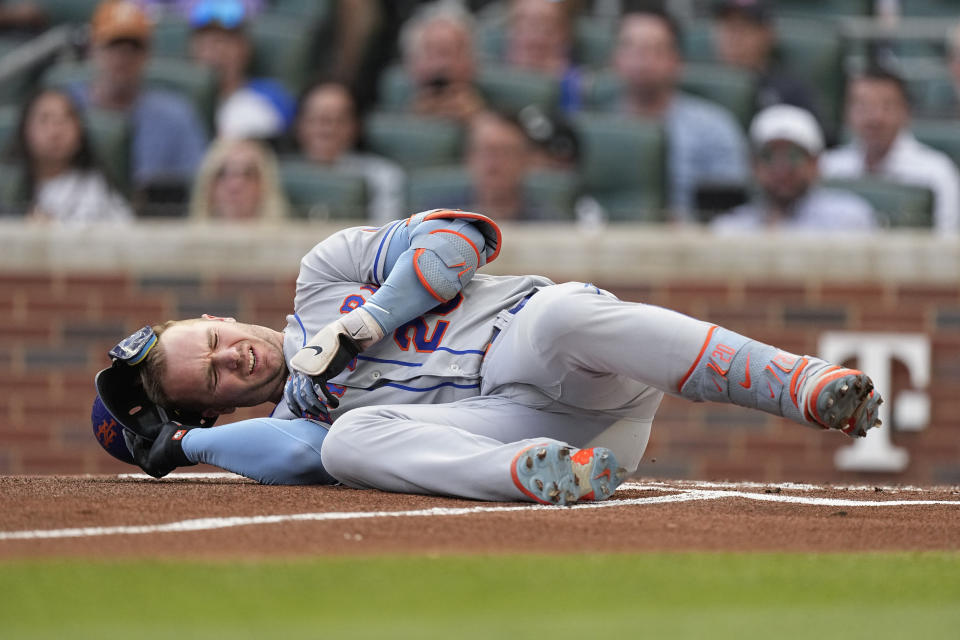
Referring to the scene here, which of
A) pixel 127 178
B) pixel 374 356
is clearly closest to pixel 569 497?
pixel 374 356

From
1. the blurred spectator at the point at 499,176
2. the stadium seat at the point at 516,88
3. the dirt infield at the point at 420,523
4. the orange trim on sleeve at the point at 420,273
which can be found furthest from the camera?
the stadium seat at the point at 516,88

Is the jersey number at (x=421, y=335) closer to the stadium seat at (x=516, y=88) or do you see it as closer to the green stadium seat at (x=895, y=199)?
the green stadium seat at (x=895, y=199)

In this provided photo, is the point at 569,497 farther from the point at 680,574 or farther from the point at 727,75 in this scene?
the point at 727,75

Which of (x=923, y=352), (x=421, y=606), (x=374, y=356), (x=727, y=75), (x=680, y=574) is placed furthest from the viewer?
(x=727, y=75)

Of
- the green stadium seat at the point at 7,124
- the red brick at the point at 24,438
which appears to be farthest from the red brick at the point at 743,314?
the green stadium seat at the point at 7,124

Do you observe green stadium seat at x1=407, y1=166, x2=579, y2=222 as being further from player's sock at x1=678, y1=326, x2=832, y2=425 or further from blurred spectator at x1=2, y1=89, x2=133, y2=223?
player's sock at x1=678, y1=326, x2=832, y2=425

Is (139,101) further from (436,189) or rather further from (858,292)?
(858,292)
